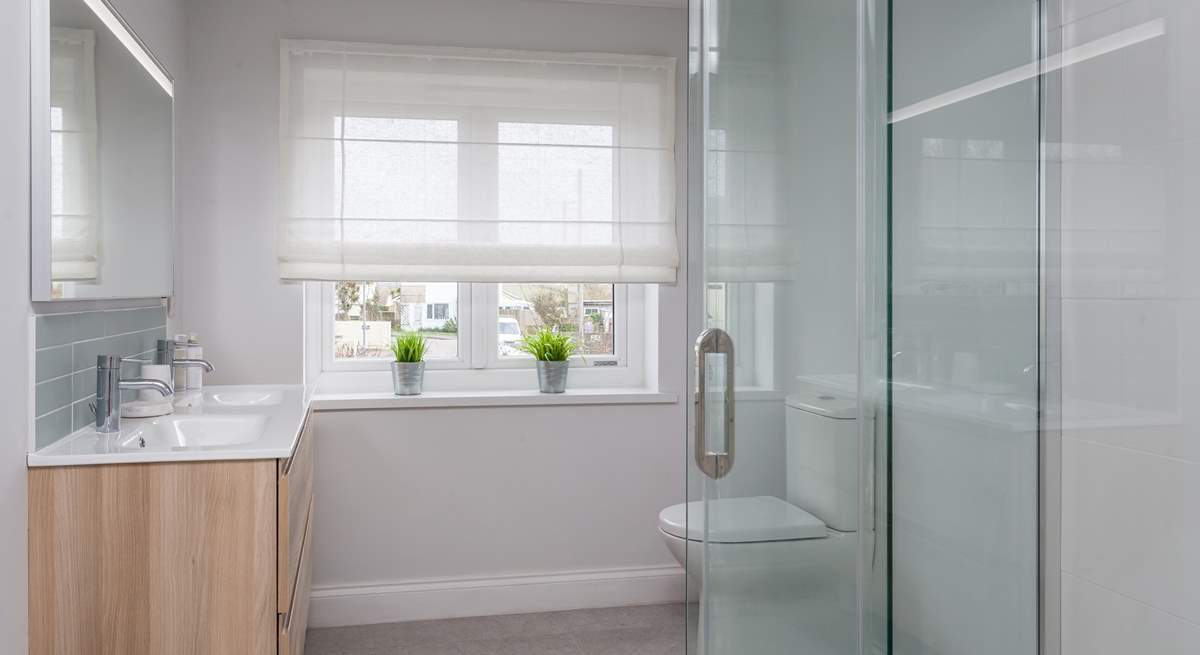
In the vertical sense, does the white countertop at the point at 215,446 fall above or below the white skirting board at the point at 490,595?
above

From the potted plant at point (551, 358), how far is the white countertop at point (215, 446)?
35.8 inches

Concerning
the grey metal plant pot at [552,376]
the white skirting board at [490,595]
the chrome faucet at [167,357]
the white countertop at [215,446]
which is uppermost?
the chrome faucet at [167,357]

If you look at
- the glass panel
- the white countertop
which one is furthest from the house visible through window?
the glass panel

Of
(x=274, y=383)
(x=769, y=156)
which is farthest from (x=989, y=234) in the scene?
(x=274, y=383)

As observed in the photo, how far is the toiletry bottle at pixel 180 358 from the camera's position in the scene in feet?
8.68

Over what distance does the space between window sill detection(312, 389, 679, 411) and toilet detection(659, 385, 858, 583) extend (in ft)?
6.16

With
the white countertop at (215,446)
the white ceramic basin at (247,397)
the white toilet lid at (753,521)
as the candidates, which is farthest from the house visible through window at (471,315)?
the white toilet lid at (753,521)

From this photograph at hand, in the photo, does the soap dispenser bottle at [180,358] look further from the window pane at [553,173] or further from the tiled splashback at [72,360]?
the window pane at [553,173]

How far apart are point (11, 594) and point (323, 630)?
1564 millimetres

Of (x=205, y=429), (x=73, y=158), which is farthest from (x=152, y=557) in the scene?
(x=73, y=158)

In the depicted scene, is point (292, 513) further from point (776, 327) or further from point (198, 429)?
point (776, 327)

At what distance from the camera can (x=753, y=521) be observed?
1.33m

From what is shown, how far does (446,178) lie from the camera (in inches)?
126

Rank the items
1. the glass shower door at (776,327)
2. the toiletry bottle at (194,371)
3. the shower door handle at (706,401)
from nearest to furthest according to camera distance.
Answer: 1. the glass shower door at (776,327)
2. the shower door handle at (706,401)
3. the toiletry bottle at (194,371)
